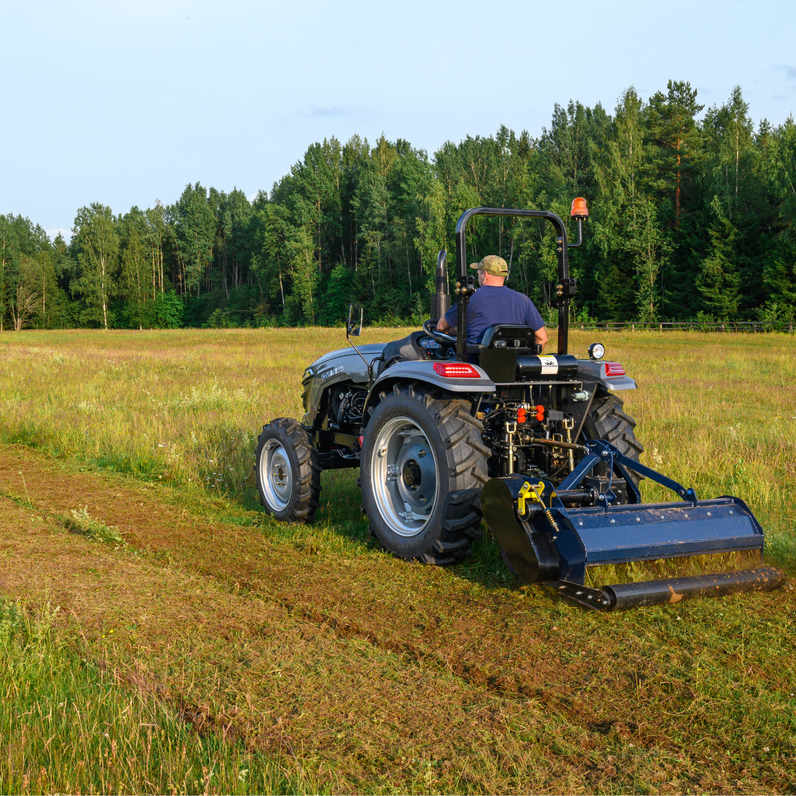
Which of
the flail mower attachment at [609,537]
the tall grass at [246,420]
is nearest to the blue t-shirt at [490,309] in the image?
the flail mower attachment at [609,537]

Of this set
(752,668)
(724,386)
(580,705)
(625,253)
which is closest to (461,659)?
(580,705)

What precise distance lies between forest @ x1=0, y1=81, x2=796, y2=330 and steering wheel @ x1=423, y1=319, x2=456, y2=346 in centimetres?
3150

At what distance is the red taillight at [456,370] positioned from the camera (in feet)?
16.8

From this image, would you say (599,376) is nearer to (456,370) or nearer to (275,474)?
(456,370)

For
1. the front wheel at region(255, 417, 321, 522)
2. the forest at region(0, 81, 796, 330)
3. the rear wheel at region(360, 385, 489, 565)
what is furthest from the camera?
the forest at region(0, 81, 796, 330)

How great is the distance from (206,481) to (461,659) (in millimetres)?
5019

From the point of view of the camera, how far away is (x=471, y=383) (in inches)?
201

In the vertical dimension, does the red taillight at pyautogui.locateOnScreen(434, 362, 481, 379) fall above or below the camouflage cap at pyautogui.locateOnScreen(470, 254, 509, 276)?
below

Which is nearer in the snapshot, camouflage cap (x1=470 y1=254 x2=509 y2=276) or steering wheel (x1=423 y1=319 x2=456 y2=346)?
camouflage cap (x1=470 y1=254 x2=509 y2=276)

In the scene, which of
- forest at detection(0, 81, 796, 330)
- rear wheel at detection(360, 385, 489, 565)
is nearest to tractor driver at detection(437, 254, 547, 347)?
rear wheel at detection(360, 385, 489, 565)

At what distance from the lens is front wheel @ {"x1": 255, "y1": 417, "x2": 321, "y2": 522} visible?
6625 mm

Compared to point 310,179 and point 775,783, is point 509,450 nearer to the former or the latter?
point 775,783

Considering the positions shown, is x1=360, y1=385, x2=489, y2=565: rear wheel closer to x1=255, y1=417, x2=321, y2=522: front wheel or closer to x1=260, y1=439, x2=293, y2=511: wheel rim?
x1=255, y1=417, x2=321, y2=522: front wheel

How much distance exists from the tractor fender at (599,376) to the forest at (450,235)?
31.7 metres
